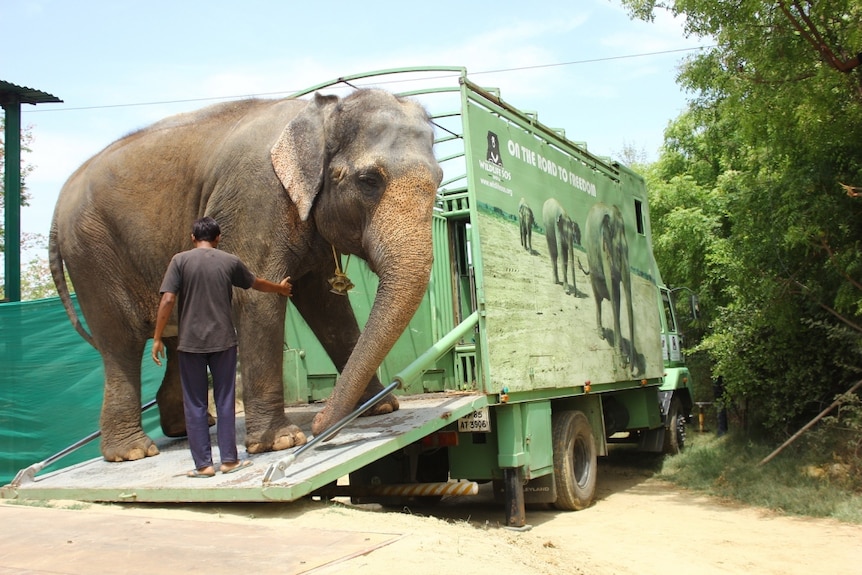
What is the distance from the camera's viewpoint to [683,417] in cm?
1421

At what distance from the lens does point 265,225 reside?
637 cm

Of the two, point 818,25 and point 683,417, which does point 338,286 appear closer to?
point 818,25

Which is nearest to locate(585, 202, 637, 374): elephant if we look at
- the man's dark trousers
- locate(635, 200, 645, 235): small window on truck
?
locate(635, 200, 645, 235): small window on truck

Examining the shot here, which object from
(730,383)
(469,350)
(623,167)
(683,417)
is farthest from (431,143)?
(683,417)

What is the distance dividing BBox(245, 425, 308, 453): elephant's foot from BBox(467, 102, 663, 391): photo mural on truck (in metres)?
1.87

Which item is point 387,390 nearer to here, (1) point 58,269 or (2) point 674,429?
(1) point 58,269

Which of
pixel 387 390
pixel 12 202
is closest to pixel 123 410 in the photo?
pixel 387 390

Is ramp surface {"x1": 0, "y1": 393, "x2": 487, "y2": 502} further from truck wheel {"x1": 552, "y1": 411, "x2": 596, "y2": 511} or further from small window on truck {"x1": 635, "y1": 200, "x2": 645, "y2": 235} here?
small window on truck {"x1": 635, "y1": 200, "x2": 645, "y2": 235}

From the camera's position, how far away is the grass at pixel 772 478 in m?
8.80

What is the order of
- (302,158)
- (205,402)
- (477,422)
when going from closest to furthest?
1. (205,402)
2. (302,158)
3. (477,422)

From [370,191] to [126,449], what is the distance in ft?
9.04

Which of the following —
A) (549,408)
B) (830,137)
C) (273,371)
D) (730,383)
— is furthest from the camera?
(730,383)

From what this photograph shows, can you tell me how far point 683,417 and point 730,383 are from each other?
6.03 feet

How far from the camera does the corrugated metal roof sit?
941cm
